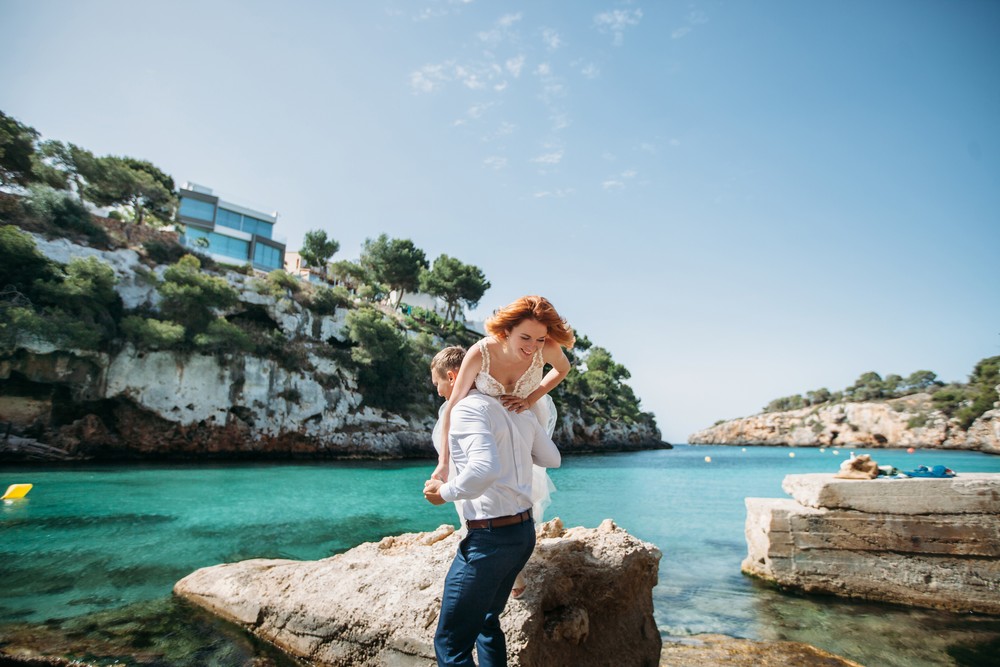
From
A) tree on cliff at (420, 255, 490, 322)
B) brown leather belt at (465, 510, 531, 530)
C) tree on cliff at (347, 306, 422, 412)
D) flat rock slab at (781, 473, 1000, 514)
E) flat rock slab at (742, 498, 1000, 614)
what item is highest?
tree on cliff at (420, 255, 490, 322)

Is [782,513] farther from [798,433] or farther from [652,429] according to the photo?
[798,433]

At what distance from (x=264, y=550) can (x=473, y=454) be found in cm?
738

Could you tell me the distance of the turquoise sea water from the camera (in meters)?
4.19

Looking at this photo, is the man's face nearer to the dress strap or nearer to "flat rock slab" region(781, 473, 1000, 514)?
the dress strap

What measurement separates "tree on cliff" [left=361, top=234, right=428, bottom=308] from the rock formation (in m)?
44.3

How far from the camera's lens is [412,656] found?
276cm

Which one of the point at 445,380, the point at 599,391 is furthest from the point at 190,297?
the point at 599,391

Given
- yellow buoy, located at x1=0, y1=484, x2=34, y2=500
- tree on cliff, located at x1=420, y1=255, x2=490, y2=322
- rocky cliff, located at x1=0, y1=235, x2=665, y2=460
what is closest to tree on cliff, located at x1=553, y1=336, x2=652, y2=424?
tree on cliff, located at x1=420, y1=255, x2=490, y2=322

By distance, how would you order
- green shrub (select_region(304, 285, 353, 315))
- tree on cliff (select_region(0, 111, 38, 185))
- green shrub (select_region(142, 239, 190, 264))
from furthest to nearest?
green shrub (select_region(304, 285, 353, 315)) → green shrub (select_region(142, 239, 190, 264)) → tree on cliff (select_region(0, 111, 38, 185))

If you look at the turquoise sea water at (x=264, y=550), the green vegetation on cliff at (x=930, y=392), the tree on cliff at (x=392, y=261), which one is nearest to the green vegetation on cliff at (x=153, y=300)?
the tree on cliff at (x=392, y=261)

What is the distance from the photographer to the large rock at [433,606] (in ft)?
9.23

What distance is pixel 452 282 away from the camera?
48688 millimetres

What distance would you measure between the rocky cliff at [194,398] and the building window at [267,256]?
67.7ft

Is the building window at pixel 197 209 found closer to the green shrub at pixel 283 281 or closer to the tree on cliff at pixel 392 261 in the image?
the tree on cliff at pixel 392 261
